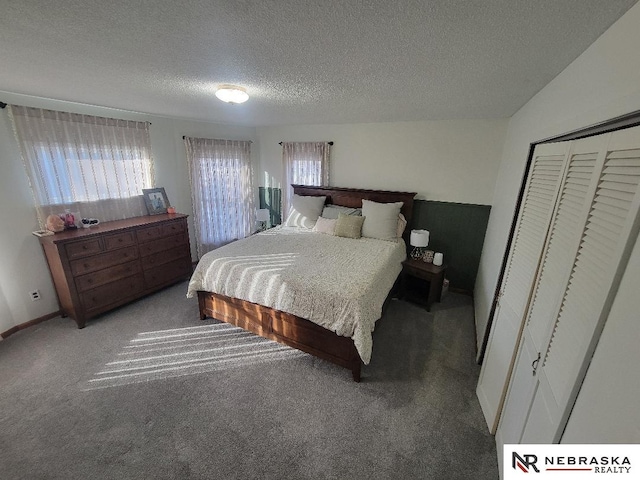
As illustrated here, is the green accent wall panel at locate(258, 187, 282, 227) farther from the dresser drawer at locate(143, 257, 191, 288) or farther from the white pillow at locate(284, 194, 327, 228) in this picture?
the dresser drawer at locate(143, 257, 191, 288)

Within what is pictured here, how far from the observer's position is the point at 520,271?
65.0 inches

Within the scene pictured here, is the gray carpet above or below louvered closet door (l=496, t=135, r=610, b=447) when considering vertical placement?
below

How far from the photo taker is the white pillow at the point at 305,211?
3.91 metres

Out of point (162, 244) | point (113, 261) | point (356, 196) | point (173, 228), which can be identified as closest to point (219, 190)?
point (173, 228)

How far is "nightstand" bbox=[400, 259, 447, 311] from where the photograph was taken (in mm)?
3068

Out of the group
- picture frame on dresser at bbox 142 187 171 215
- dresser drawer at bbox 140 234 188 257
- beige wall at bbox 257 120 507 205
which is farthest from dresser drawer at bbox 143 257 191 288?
beige wall at bbox 257 120 507 205

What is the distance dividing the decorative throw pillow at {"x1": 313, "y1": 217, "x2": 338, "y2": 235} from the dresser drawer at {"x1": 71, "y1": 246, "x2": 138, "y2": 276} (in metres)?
2.29

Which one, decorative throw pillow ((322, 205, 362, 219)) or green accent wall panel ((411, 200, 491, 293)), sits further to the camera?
decorative throw pillow ((322, 205, 362, 219))

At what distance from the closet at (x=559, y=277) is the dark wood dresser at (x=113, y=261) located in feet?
12.2

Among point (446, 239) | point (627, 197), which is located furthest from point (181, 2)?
point (446, 239)

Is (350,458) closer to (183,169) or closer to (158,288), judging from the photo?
(158,288)

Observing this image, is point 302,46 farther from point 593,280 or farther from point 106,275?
point 106,275

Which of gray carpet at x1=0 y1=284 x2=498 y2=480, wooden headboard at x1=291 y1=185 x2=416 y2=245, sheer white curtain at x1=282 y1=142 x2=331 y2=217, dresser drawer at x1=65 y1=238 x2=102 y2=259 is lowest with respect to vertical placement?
gray carpet at x1=0 y1=284 x2=498 y2=480

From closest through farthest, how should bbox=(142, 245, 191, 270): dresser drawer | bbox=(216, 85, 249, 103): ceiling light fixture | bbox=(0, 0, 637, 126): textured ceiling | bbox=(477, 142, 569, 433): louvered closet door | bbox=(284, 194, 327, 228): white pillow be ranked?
bbox=(0, 0, 637, 126): textured ceiling, bbox=(477, 142, 569, 433): louvered closet door, bbox=(216, 85, 249, 103): ceiling light fixture, bbox=(142, 245, 191, 270): dresser drawer, bbox=(284, 194, 327, 228): white pillow
